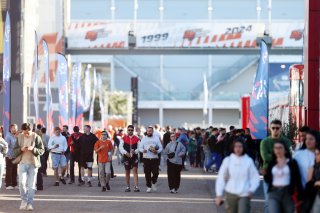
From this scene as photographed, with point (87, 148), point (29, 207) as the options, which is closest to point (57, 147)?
point (87, 148)

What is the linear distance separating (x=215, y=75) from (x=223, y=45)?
1477 inches

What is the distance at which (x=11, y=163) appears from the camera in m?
24.6

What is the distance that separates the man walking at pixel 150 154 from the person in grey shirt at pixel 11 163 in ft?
10.4

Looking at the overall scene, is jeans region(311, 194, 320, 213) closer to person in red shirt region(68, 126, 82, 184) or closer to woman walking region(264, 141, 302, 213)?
woman walking region(264, 141, 302, 213)

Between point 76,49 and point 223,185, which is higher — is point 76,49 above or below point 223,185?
above

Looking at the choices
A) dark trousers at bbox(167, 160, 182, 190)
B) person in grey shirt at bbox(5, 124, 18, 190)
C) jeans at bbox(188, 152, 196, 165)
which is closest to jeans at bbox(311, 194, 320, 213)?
dark trousers at bbox(167, 160, 182, 190)

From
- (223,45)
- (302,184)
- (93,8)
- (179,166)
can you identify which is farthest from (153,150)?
(93,8)

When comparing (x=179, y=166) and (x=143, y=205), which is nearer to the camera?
(x=143, y=205)

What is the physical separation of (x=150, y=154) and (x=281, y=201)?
1247 centimetres

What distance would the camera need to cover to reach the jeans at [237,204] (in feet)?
41.0

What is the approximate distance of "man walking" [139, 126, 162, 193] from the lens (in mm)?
24797

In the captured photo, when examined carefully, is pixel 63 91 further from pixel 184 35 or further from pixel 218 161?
pixel 184 35

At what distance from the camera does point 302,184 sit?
12797mm

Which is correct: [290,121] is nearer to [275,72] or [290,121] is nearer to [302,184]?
[302,184]
